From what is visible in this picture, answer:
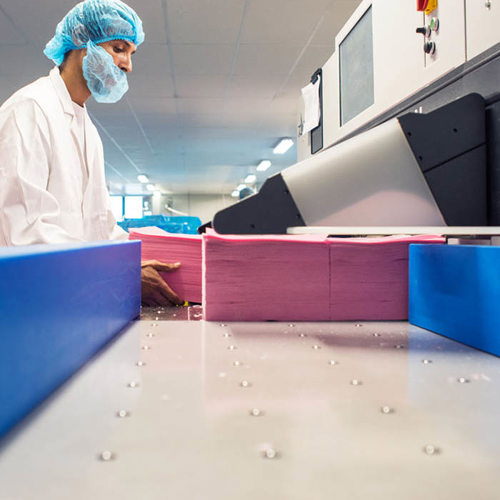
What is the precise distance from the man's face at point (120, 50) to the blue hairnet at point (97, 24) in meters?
0.02

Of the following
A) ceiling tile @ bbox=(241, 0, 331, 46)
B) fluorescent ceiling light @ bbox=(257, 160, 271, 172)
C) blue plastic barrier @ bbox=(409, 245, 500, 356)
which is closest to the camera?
blue plastic barrier @ bbox=(409, 245, 500, 356)

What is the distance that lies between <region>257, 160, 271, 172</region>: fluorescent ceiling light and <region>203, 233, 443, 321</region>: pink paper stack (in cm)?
720

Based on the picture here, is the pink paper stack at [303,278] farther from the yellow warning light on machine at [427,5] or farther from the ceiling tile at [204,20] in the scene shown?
the ceiling tile at [204,20]

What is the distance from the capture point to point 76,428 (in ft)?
1.36

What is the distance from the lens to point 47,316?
0.49 meters

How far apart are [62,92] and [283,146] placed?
5.39 meters

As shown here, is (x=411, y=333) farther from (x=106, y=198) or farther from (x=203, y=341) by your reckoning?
(x=106, y=198)

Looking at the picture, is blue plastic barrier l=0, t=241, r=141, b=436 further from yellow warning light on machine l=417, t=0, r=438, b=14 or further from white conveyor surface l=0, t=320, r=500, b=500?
yellow warning light on machine l=417, t=0, r=438, b=14

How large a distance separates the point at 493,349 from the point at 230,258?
493 millimetres

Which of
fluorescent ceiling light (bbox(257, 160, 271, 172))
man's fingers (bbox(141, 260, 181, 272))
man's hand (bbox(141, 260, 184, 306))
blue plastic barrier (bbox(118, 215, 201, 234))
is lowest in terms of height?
man's hand (bbox(141, 260, 184, 306))

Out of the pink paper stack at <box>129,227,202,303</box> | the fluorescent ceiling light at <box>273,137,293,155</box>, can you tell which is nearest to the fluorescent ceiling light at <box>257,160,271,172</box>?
the fluorescent ceiling light at <box>273,137,293,155</box>

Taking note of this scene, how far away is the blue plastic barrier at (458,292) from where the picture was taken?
0.66 m

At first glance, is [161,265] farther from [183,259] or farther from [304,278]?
[304,278]

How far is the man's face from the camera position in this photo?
1602 millimetres
